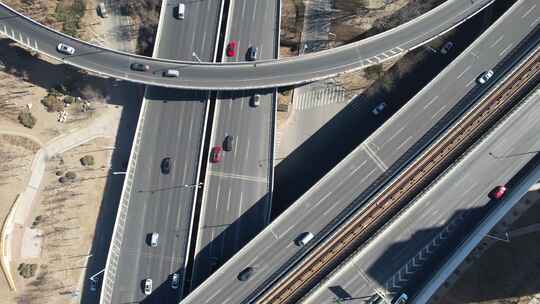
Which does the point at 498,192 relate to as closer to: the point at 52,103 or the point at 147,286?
the point at 147,286

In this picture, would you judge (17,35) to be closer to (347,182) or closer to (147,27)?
(147,27)

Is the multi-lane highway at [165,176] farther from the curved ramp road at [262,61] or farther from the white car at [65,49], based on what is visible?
the white car at [65,49]

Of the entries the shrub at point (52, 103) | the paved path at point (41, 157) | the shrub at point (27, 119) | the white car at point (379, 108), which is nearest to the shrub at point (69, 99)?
the shrub at point (52, 103)

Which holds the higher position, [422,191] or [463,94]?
[463,94]

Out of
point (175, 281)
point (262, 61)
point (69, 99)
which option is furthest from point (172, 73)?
point (175, 281)

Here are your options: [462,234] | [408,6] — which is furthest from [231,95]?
[462,234]

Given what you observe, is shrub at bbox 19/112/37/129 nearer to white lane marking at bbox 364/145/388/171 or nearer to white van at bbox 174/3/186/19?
white van at bbox 174/3/186/19

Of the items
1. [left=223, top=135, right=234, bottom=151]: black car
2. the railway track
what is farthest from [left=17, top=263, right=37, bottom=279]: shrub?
the railway track
